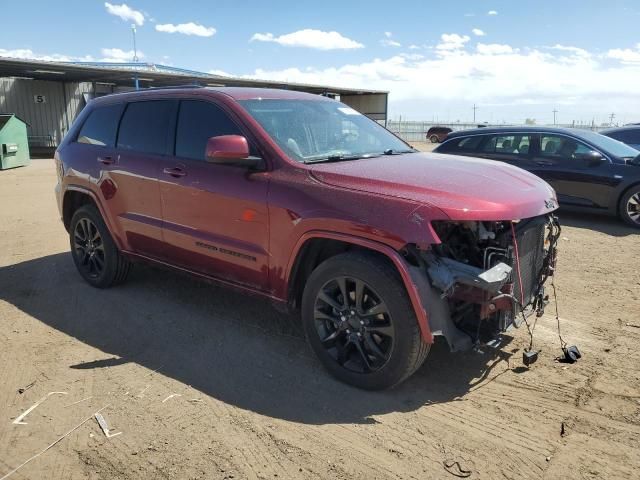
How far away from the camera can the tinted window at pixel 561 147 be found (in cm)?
897

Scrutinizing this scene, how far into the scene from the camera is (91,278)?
5516 mm

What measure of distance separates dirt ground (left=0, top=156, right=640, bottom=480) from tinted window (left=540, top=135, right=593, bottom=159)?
14.3 ft

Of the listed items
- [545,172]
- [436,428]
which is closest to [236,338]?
[436,428]

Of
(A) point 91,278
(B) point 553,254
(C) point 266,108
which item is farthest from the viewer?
(A) point 91,278

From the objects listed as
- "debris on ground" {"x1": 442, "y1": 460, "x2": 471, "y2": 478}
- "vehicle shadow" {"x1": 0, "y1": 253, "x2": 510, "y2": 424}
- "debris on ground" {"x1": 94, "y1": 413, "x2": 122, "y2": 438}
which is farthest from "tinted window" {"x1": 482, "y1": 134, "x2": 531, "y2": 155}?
"debris on ground" {"x1": 94, "y1": 413, "x2": 122, "y2": 438}

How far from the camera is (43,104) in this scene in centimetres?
2539

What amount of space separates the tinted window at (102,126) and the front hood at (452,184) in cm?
253

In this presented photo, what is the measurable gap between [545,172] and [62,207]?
7393mm

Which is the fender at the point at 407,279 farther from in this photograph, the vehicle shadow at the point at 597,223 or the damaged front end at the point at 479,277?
the vehicle shadow at the point at 597,223

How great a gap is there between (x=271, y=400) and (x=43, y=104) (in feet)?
86.8

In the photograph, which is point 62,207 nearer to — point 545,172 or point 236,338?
point 236,338

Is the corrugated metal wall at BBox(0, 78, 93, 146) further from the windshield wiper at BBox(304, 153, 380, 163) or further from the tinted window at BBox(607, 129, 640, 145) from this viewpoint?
the windshield wiper at BBox(304, 153, 380, 163)

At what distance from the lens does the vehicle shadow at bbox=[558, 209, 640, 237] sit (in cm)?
822

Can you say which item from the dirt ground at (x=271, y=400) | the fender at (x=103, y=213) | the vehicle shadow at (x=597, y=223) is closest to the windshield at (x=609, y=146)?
the vehicle shadow at (x=597, y=223)
